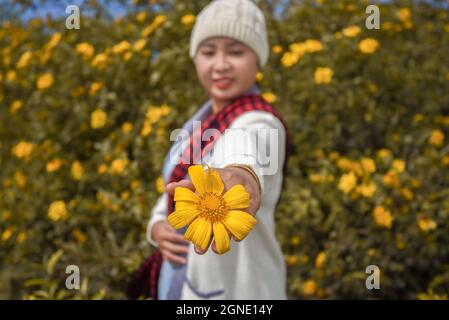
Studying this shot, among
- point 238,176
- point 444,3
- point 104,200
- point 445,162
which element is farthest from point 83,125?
point 444,3

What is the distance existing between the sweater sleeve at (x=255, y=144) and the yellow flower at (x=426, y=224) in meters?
0.89

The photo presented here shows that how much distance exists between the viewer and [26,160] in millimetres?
2428

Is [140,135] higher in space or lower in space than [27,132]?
lower

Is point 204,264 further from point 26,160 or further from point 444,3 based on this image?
point 444,3

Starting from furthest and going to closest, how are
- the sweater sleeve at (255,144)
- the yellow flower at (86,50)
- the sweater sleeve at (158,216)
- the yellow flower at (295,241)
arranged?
the yellow flower at (86,50) < the yellow flower at (295,241) < the sweater sleeve at (158,216) < the sweater sleeve at (255,144)

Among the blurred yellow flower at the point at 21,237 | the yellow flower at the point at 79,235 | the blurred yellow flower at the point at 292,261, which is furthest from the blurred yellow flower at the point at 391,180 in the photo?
the blurred yellow flower at the point at 21,237

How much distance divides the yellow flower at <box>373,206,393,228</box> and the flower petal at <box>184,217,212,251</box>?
130cm

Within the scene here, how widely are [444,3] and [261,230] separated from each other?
2.44 m

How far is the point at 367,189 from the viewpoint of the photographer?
6.05 feet

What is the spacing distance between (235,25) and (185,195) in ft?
2.07

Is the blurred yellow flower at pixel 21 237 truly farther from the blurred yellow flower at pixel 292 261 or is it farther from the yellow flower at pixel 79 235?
the blurred yellow flower at pixel 292 261

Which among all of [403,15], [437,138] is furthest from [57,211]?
[403,15]

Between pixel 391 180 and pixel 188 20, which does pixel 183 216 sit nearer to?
pixel 391 180

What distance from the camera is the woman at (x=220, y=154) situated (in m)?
1.07
